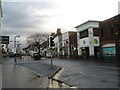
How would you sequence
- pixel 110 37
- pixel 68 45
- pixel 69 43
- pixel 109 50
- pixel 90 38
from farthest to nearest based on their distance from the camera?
Result: pixel 68 45
pixel 69 43
pixel 90 38
pixel 109 50
pixel 110 37

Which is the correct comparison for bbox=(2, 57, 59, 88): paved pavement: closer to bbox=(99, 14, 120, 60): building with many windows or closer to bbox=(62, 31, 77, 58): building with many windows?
bbox=(99, 14, 120, 60): building with many windows

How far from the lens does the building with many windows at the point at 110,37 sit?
1257 inches

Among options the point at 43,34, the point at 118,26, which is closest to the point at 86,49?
the point at 118,26

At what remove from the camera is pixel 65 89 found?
372 inches

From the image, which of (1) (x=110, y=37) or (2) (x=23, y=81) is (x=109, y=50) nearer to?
(1) (x=110, y=37)

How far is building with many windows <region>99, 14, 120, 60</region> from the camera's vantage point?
31922mm

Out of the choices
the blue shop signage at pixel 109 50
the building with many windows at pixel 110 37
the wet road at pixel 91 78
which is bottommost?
the wet road at pixel 91 78

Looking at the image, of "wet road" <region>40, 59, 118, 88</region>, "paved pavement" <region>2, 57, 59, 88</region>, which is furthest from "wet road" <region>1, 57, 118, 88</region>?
"paved pavement" <region>2, 57, 59, 88</region>

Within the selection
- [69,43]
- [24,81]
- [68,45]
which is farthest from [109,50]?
[24,81]

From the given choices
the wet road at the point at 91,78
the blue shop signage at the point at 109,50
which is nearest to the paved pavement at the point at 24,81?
the wet road at the point at 91,78

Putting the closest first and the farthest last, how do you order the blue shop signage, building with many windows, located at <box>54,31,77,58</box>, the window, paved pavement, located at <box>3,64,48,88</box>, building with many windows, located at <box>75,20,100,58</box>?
1. paved pavement, located at <box>3,64,48,88</box>
2. the blue shop signage
3. building with many windows, located at <box>75,20,100,58</box>
4. the window
5. building with many windows, located at <box>54,31,77,58</box>

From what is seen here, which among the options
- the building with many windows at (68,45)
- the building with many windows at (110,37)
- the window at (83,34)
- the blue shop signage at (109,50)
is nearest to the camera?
the building with many windows at (110,37)

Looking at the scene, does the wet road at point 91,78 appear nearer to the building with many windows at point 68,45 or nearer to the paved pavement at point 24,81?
the paved pavement at point 24,81

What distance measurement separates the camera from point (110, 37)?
34469 millimetres
